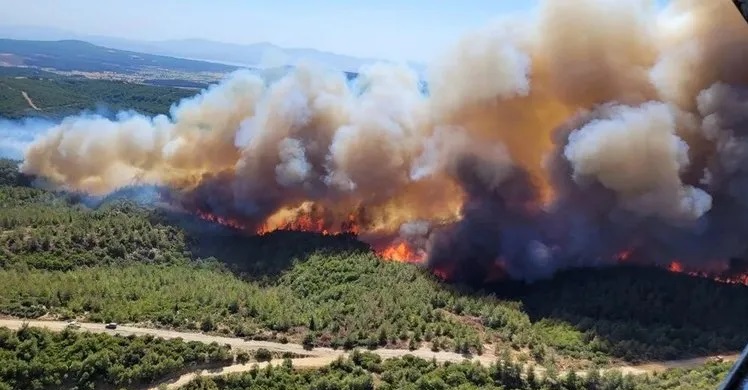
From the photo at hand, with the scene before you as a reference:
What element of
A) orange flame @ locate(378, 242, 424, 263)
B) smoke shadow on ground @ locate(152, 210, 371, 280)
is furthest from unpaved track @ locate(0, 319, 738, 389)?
orange flame @ locate(378, 242, 424, 263)

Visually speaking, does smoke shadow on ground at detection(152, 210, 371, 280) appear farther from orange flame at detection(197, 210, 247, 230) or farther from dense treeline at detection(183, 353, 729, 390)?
dense treeline at detection(183, 353, 729, 390)

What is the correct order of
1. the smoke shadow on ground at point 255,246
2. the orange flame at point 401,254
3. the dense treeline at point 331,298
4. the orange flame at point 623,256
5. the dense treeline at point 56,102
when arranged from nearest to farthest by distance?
the dense treeline at point 331,298 < the orange flame at point 623,256 < the smoke shadow on ground at point 255,246 < the orange flame at point 401,254 < the dense treeline at point 56,102

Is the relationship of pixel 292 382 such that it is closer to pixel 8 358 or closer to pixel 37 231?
pixel 8 358

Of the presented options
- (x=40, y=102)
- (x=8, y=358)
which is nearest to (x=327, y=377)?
(x=8, y=358)

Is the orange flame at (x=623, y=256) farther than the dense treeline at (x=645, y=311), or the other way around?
the orange flame at (x=623, y=256)

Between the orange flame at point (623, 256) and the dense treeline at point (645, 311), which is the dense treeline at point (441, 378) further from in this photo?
the orange flame at point (623, 256)

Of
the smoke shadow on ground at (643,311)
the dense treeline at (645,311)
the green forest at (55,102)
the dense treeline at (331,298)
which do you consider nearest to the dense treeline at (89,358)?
the dense treeline at (331,298)
